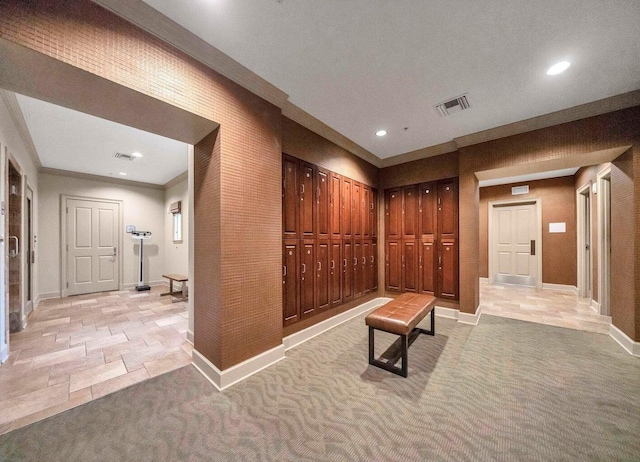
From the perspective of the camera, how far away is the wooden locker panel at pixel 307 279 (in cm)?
309

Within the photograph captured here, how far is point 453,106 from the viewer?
2807 mm

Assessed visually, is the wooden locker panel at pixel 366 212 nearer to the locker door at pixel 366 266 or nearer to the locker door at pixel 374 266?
the locker door at pixel 366 266

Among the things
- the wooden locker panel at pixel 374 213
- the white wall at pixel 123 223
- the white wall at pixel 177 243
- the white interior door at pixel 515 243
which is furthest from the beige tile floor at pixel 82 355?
the white interior door at pixel 515 243

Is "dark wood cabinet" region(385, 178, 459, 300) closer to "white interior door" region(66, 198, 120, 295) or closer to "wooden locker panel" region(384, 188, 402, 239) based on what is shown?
"wooden locker panel" region(384, 188, 402, 239)

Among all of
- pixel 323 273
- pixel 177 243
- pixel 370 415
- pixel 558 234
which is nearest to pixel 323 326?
pixel 323 273

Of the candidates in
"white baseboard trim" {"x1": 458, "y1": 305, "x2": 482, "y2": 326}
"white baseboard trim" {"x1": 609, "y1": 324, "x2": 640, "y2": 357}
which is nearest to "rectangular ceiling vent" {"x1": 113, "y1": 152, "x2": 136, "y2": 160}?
"white baseboard trim" {"x1": 458, "y1": 305, "x2": 482, "y2": 326}

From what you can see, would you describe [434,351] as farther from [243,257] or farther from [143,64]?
[143,64]

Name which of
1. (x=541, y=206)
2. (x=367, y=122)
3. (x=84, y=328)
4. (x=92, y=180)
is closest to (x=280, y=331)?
(x=367, y=122)

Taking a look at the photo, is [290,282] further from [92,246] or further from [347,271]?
[92,246]

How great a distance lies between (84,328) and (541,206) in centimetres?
955

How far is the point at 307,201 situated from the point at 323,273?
104cm

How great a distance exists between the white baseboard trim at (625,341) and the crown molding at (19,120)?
23.9ft

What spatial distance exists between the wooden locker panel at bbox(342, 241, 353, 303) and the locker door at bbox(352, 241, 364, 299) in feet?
0.29

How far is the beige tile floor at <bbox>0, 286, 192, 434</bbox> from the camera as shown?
197 centimetres
